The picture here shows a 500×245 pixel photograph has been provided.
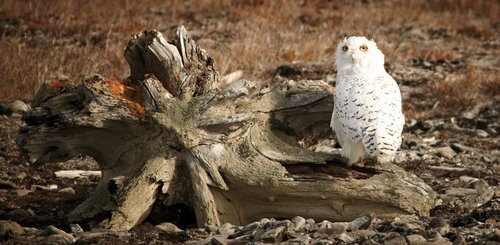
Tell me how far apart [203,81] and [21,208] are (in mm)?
1900

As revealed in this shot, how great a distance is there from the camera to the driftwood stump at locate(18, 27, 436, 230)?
6.18 meters

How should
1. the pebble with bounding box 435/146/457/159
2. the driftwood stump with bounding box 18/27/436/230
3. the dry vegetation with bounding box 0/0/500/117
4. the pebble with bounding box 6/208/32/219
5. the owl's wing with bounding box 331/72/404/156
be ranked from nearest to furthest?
the driftwood stump with bounding box 18/27/436/230, the owl's wing with bounding box 331/72/404/156, the pebble with bounding box 6/208/32/219, the pebble with bounding box 435/146/457/159, the dry vegetation with bounding box 0/0/500/117

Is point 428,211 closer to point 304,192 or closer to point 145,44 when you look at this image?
point 304,192

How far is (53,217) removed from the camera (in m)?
6.70

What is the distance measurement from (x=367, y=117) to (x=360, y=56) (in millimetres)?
854

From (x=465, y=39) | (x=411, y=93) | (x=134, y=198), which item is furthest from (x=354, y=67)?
(x=465, y=39)

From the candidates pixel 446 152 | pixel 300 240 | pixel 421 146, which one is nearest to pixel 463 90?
pixel 421 146

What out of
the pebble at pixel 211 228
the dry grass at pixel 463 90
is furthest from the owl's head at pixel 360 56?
the dry grass at pixel 463 90

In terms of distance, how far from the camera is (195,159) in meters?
6.20

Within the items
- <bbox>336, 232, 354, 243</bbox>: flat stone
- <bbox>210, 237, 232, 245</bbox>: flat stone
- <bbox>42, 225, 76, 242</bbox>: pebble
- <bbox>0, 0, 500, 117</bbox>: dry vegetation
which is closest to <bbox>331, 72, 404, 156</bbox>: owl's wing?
<bbox>336, 232, 354, 243</bbox>: flat stone

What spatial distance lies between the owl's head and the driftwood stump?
1.02 m

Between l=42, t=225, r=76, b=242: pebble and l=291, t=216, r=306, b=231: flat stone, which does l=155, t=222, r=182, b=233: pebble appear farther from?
l=291, t=216, r=306, b=231: flat stone

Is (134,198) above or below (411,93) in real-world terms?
below

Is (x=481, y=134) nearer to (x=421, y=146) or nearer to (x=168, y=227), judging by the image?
(x=421, y=146)
